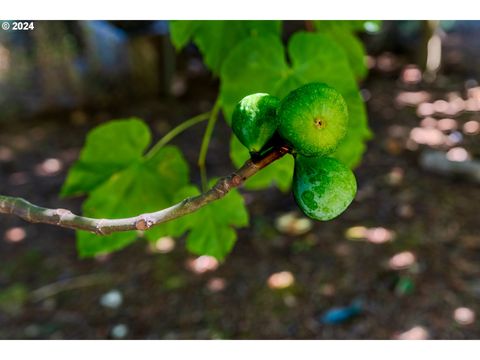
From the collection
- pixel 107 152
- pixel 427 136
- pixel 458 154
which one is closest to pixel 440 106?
pixel 427 136

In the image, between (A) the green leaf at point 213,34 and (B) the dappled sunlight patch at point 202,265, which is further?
(B) the dappled sunlight patch at point 202,265

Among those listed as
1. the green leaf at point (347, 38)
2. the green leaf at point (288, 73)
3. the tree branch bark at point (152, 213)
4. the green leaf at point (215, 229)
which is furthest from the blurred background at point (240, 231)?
the tree branch bark at point (152, 213)

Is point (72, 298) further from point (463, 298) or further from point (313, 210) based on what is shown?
point (313, 210)

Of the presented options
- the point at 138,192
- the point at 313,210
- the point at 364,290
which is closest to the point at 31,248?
the point at 364,290

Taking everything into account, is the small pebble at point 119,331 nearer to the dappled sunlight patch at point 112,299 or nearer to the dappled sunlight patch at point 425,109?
the dappled sunlight patch at point 112,299

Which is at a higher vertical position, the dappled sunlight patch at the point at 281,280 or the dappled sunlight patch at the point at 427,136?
the dappled sunlight patch at the point at 427,136

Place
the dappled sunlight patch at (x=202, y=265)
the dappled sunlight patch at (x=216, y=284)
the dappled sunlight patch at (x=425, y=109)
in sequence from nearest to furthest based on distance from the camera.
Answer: the dappled sunlight patch at (x=216, y=284) < the dappled sunlight patch at (x=202, y=265) < the dappled sunlight patch at (x=425, y=109)
